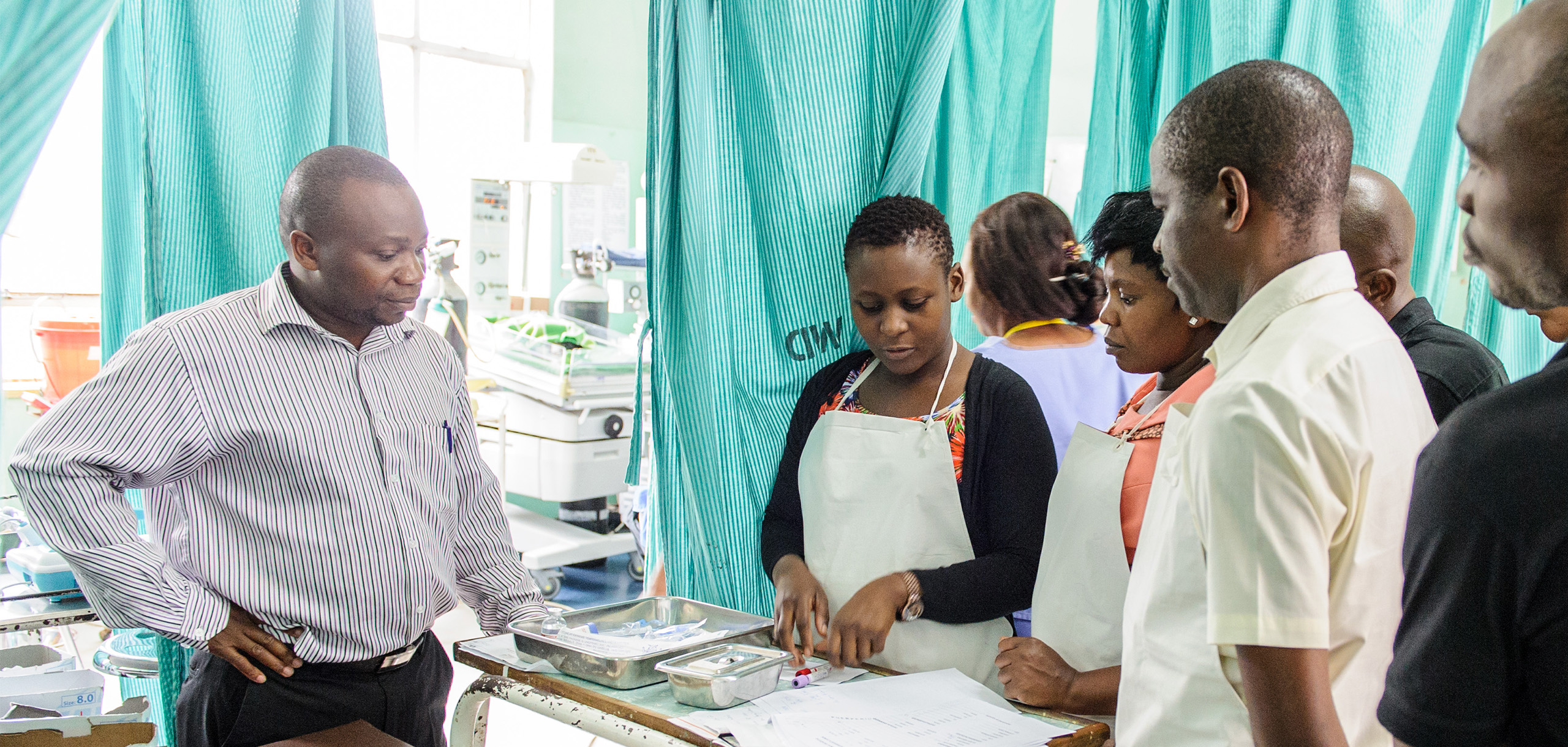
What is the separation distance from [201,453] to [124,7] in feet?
3.00

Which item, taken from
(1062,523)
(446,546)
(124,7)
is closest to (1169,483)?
(1062,523)

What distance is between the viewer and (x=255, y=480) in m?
1.69

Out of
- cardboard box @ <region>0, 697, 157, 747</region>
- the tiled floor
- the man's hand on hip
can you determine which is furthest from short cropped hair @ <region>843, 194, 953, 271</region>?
cardboard box @ <region>0, 697, 157, 747</region>

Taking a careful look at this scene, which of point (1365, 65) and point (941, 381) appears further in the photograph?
point (1365, 65)

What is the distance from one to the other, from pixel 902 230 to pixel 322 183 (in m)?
0.96

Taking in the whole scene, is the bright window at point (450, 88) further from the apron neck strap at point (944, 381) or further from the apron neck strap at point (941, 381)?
the apron neck strap at point (944, 381)

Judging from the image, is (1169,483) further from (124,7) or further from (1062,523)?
(124,7)

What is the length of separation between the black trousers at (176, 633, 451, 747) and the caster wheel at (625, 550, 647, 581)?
3334 millimetres

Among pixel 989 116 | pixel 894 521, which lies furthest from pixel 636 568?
pixel 894 521

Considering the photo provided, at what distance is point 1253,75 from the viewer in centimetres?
100

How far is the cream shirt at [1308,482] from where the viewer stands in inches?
34.4

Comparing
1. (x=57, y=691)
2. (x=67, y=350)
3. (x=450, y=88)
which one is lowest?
(x=57, y=691)

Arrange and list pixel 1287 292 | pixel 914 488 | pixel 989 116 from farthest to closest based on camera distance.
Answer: pixel 989 116
pixel 914 488
pixel 1287 292

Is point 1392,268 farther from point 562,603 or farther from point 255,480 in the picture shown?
point 562,603
